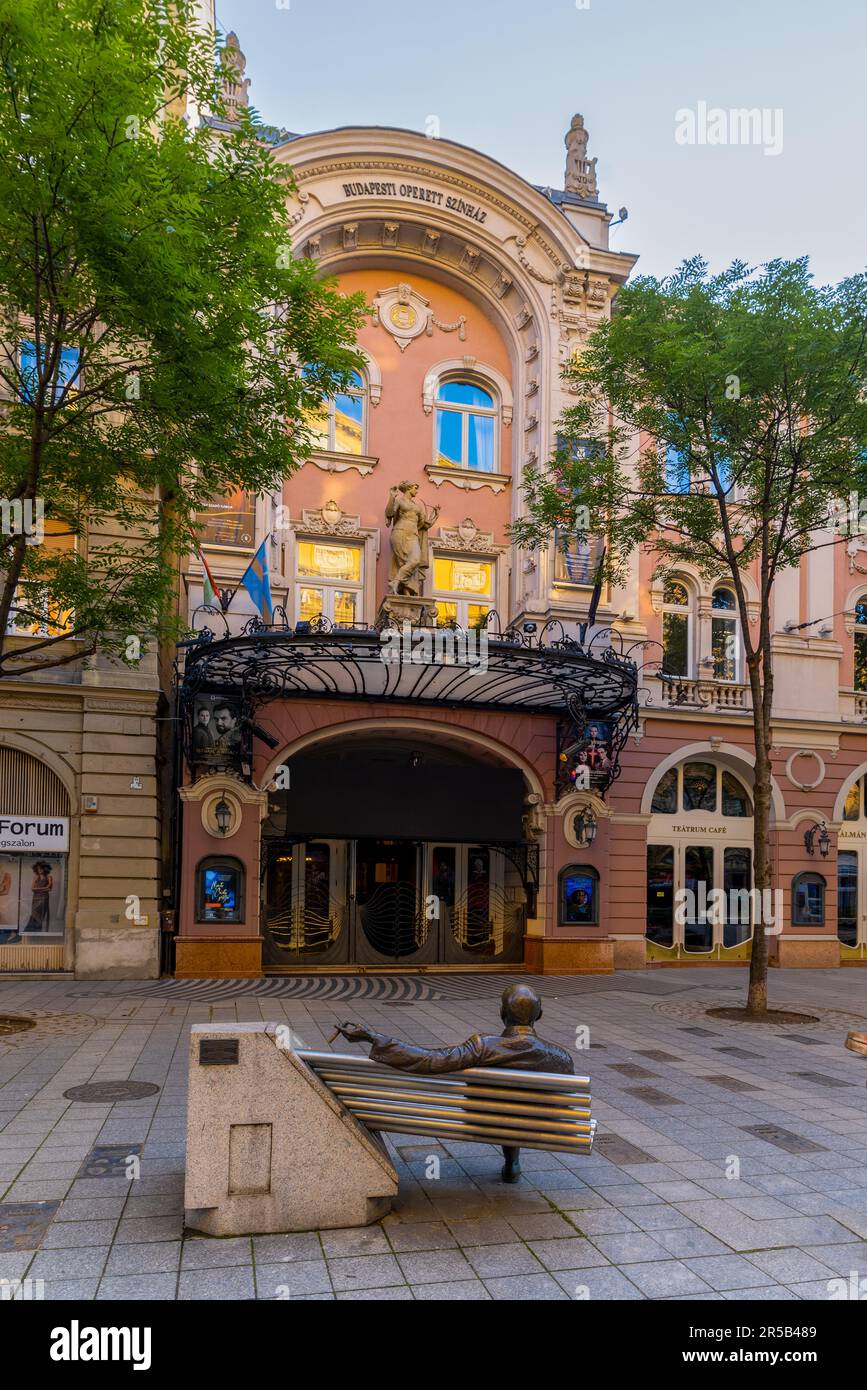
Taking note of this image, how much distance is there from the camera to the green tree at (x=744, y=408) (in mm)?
13594

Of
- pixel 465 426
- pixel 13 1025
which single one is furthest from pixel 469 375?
pixel 13 1025

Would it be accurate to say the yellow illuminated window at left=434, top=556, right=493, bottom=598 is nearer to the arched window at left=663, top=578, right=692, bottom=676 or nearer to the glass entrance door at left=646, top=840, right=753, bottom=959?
the arched window at left=663, top=578, right=692, bottom=676

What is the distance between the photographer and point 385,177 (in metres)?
20.2

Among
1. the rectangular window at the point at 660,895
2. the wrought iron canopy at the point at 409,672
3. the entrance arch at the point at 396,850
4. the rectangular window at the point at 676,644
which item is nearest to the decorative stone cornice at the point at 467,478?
the wrought iron canopy at the point at 409,672

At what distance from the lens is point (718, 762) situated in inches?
852

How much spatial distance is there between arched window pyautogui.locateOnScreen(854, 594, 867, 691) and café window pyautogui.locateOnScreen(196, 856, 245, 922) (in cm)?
1565

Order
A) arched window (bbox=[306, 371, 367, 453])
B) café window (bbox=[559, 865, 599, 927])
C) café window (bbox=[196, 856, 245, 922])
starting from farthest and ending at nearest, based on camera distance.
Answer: arched window (bbox=[306, 371, 367, 453])
café window (bbox=[559, 865, 599, 927])
café window (bbox=[196, 856, 245, 922])

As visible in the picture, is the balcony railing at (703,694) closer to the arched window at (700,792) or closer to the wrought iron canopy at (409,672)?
the arched window at (700,792)

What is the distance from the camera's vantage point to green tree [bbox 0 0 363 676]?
30.9 ft

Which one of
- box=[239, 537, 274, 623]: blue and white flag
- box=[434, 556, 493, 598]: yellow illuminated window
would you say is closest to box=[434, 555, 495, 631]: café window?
box=[434, 556, 493, 598]: yellow illuminated window

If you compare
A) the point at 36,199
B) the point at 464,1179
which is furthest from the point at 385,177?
the point at 464,1179

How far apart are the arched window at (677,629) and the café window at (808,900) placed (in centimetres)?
542

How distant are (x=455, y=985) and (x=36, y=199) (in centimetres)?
1339
